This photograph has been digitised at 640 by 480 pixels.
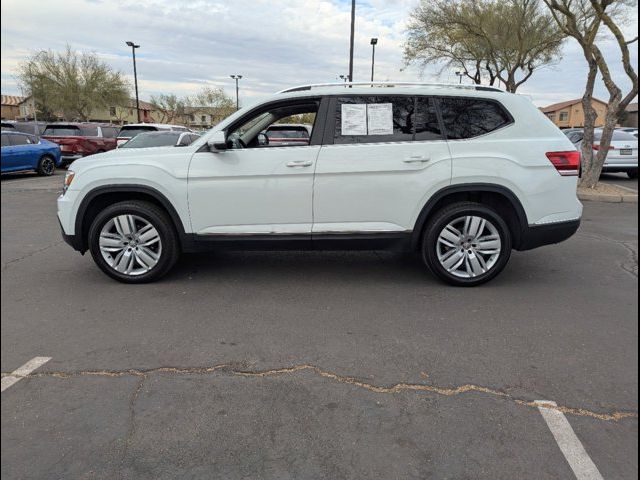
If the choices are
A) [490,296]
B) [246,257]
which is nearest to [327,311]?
[490,296]

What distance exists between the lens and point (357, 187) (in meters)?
→ 4.40

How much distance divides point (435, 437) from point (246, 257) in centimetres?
362

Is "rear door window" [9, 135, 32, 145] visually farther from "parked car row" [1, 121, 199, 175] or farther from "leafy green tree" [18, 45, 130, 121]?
"leafy green tree" [18, 45, 130, 121]

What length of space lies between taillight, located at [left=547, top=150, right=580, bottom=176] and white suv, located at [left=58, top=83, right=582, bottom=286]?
0.04 ft

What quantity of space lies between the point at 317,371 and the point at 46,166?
15381mm

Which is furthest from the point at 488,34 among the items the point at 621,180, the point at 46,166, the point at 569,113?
the point at 569,113

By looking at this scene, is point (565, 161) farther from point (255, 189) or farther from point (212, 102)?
point (212, 102)

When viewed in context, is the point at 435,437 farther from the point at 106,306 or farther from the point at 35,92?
the point at 35,92

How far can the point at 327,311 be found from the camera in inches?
159

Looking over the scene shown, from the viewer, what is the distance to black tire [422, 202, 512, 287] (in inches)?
177

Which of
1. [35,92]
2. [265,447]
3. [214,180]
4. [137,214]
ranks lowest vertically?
[265,447]

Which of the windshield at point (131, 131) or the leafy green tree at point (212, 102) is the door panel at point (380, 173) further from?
the leafy green tree at point (212, 102)

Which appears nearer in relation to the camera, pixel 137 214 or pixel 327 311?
pixel 327 311

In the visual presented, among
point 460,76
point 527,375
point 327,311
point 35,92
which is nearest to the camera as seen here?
point 527,375
